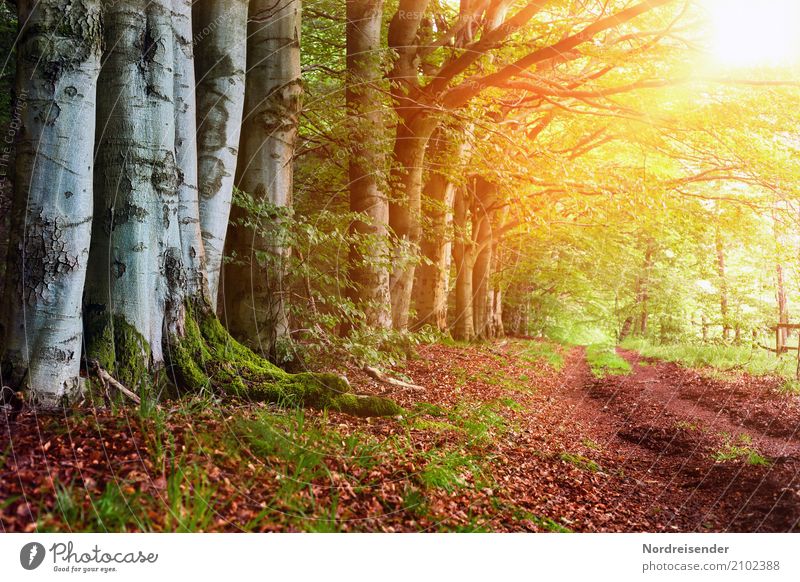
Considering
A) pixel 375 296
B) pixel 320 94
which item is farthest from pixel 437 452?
pixel 320 94

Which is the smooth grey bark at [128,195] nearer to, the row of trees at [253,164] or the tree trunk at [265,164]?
the row of trees at [253,164]

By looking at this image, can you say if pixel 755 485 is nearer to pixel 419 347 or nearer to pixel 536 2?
pixel 536 2

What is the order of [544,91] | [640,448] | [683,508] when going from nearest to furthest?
1. [683,508]
2. [640,448]
3. [544,91]

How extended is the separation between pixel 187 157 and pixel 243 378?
187cm

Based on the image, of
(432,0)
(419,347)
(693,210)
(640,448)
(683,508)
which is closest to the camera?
(683,508)

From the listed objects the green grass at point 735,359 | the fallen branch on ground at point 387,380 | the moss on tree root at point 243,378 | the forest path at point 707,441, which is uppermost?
the moss on tree root at point 243,378

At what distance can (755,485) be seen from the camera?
13.4 ft

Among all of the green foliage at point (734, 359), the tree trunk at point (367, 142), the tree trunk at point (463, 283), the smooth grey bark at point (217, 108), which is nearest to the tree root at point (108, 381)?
the smooth grey bark at point (217, 108)

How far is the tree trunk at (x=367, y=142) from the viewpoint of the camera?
22.6 feet

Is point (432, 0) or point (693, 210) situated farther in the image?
point (693, 210)

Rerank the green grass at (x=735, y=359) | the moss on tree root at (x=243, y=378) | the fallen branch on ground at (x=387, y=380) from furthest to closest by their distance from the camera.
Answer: the green grass at (x=735, y=359) < the fallen branch on ground at (x=387, y=380) < the moss on tree root at (x=243, y=378)

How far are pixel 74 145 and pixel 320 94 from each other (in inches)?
204

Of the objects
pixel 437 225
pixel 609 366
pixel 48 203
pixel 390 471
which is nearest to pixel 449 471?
pixel 390 471

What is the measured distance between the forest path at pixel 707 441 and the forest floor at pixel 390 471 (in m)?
0.02
